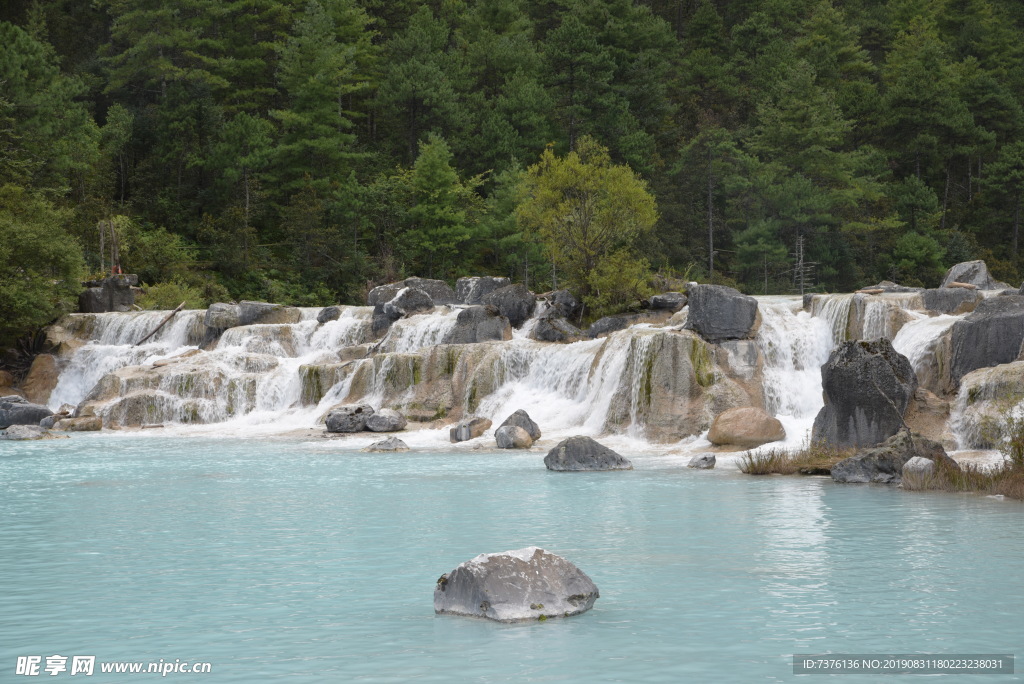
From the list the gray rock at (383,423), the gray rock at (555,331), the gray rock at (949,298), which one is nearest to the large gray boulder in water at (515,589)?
the gray rock at (383,423)

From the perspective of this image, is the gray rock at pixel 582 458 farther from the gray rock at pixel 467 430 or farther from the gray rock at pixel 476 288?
the gray rock at pixel 476 288

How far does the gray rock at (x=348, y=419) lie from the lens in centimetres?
2898

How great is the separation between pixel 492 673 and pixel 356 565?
4.68m

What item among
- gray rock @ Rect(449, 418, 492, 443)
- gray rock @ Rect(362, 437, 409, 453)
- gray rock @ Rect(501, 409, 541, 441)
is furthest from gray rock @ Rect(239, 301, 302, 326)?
gray rock @ Rect(501, 409, 541, 441)

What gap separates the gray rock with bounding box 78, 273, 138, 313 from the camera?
44.1 metres

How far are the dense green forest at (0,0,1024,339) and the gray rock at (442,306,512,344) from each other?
12967 mm

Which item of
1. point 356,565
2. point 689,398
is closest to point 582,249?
point 689,398

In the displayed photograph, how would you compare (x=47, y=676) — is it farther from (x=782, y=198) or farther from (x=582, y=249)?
(x=782, y=198)

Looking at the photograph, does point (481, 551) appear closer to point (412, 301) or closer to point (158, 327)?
point (412, 301)

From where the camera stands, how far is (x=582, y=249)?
40.1 metres

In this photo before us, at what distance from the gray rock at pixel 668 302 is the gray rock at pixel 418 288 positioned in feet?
28.5

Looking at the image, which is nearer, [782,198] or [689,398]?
[689,398]

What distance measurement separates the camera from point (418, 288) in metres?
40.0

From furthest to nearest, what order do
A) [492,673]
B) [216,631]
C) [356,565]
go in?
1. [356,565]
2. [216,631]
3. [492,673]
